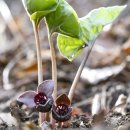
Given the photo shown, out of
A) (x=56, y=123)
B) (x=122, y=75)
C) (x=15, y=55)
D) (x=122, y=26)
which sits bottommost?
(x=56, y=123)

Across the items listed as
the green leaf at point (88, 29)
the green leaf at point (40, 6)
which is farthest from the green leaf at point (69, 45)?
the green leaf at point (40, 6)

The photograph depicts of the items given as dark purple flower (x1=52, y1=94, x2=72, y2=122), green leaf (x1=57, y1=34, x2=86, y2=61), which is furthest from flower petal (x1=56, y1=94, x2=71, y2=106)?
green leaf (x1=57, y1=34, x2=86, y2=61)

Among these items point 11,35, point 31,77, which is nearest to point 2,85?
point 31,77

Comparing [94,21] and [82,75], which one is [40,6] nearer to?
[94,21]

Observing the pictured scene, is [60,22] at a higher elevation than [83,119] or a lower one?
higher

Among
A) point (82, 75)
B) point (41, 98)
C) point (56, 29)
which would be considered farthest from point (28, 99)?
point (82, 75)

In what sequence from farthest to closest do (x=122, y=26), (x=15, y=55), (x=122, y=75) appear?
(x=122, y=26), (x=15, y=55), (x=122, y=75)

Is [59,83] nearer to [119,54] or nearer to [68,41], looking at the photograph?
[119,54]

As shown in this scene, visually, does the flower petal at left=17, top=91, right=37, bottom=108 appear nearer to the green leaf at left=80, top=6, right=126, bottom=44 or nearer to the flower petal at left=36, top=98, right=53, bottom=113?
the flower petal at left=36, top=98, right=53, bottom=113
